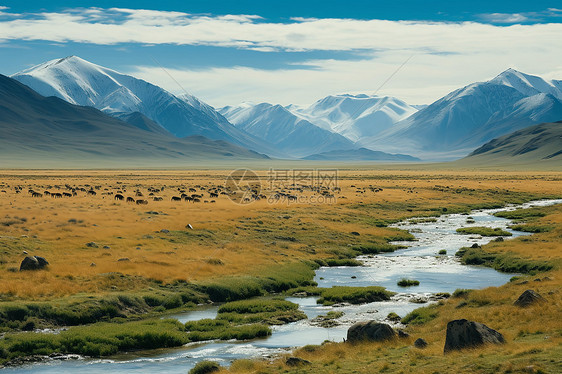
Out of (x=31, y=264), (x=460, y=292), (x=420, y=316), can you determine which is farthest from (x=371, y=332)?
(x=31, y=264)

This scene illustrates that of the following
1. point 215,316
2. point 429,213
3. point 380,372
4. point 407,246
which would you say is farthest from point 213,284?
point 429,213

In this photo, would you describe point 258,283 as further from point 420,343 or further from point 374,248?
point 374,248

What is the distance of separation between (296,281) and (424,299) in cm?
959

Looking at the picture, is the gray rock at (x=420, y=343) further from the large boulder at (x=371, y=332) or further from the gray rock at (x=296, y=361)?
the gray rock at (x=296, y=361)

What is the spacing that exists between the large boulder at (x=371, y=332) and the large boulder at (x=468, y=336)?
3.26 meters

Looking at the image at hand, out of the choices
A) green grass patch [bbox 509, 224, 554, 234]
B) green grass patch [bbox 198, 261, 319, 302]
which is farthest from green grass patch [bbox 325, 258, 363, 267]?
green grass patch [bbox 509, 224, 554, 234]

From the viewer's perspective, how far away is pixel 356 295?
3400 cm

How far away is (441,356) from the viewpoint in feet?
67.7

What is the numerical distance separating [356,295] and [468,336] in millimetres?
13067

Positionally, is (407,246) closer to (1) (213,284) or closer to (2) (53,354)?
(1) (213,284)

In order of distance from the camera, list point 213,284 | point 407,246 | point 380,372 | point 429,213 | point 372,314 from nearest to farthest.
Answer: point 380,372, point 372,314, point 213,284, point 407,246, point 429,213

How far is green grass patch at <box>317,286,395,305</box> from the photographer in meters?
33.6

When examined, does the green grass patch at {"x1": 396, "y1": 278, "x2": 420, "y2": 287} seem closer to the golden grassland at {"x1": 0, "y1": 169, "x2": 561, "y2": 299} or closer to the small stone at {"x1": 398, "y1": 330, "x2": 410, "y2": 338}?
the golden grassland at {"x1": 0, "y1": 169, "x2": 561, "y2": 299}

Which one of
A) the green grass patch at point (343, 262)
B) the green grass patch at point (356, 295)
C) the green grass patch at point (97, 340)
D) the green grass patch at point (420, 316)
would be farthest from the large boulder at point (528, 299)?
the green grass patch at point (343, 262)
